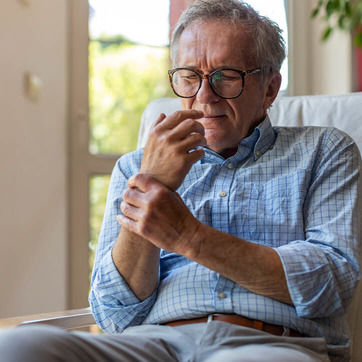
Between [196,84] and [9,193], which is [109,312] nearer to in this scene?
[196,84]

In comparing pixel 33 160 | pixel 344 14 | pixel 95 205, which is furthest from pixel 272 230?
pixel 344 14

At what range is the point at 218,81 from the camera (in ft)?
4.93

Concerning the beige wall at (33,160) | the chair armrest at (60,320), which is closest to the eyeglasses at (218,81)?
the chair armrest at (60,320)

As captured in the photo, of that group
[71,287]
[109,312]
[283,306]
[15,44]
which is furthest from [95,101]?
[283,306]

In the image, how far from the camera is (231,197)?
1.46 meters

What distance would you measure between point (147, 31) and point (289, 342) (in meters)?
2.21

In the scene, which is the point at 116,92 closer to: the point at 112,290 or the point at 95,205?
the point at 95,205

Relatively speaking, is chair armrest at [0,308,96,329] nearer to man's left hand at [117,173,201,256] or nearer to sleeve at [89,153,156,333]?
sleeve at [89,153,156,333]

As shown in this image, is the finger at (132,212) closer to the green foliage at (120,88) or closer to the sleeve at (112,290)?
the sleeve at (112,290)

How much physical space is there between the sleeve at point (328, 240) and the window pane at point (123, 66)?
1665 millimetres

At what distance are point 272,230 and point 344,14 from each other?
1985 mm

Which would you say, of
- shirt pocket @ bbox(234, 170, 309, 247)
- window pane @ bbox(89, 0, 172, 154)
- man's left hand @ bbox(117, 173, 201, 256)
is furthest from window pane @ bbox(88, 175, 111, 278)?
man's left hand @ bbox(117, 173, 201, 256)

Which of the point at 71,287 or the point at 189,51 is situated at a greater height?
the point at 189,51

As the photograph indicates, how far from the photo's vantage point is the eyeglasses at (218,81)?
1498 mm
